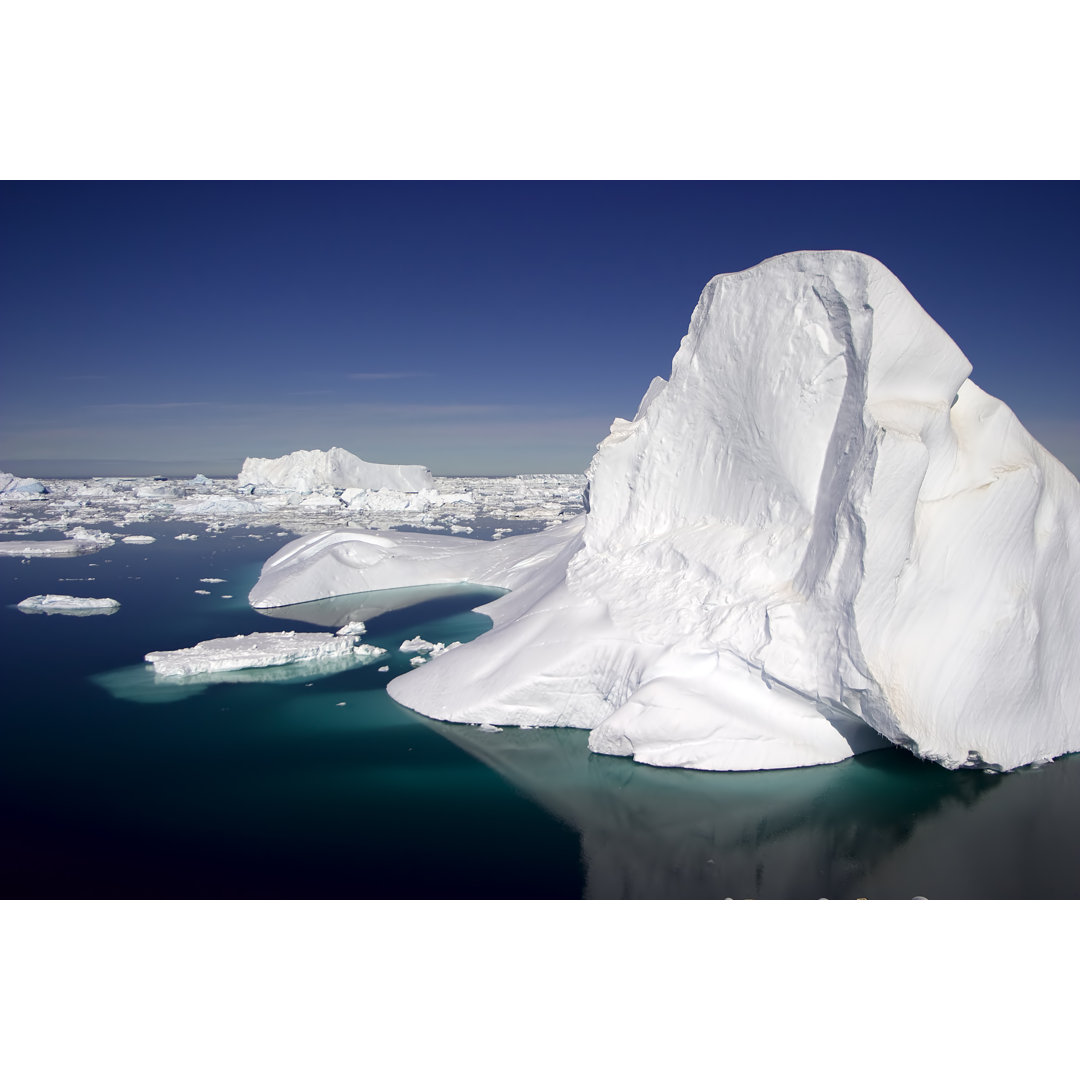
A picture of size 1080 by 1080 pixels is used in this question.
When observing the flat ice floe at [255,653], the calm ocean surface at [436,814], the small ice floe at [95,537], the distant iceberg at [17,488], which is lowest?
the calm ocean surface at [436,814]

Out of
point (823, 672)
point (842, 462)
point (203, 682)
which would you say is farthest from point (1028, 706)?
point (203, 682)

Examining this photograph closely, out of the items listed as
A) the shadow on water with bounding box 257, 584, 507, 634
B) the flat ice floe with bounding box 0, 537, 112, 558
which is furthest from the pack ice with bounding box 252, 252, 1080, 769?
the flat ice floe with bounding box 0, 537, 112, 558

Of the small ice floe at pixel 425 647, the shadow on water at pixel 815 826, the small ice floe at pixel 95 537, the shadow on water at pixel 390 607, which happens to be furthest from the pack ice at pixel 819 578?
the small ice floe at pixel 95 537

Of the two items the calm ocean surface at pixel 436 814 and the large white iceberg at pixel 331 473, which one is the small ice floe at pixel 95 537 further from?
the large white iceberg at pixel 331 473

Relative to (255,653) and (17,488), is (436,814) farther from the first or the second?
(17,488)

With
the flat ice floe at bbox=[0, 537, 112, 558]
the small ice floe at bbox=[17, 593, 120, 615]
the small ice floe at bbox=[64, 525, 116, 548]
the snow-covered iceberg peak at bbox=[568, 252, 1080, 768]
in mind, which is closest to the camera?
the snow-covered iceberg peak at bbox=[568, 252, 1080, 768]

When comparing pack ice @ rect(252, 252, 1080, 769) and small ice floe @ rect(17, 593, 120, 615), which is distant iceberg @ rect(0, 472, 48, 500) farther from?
pack ice @ rect(252, 252, 1080, 769)
